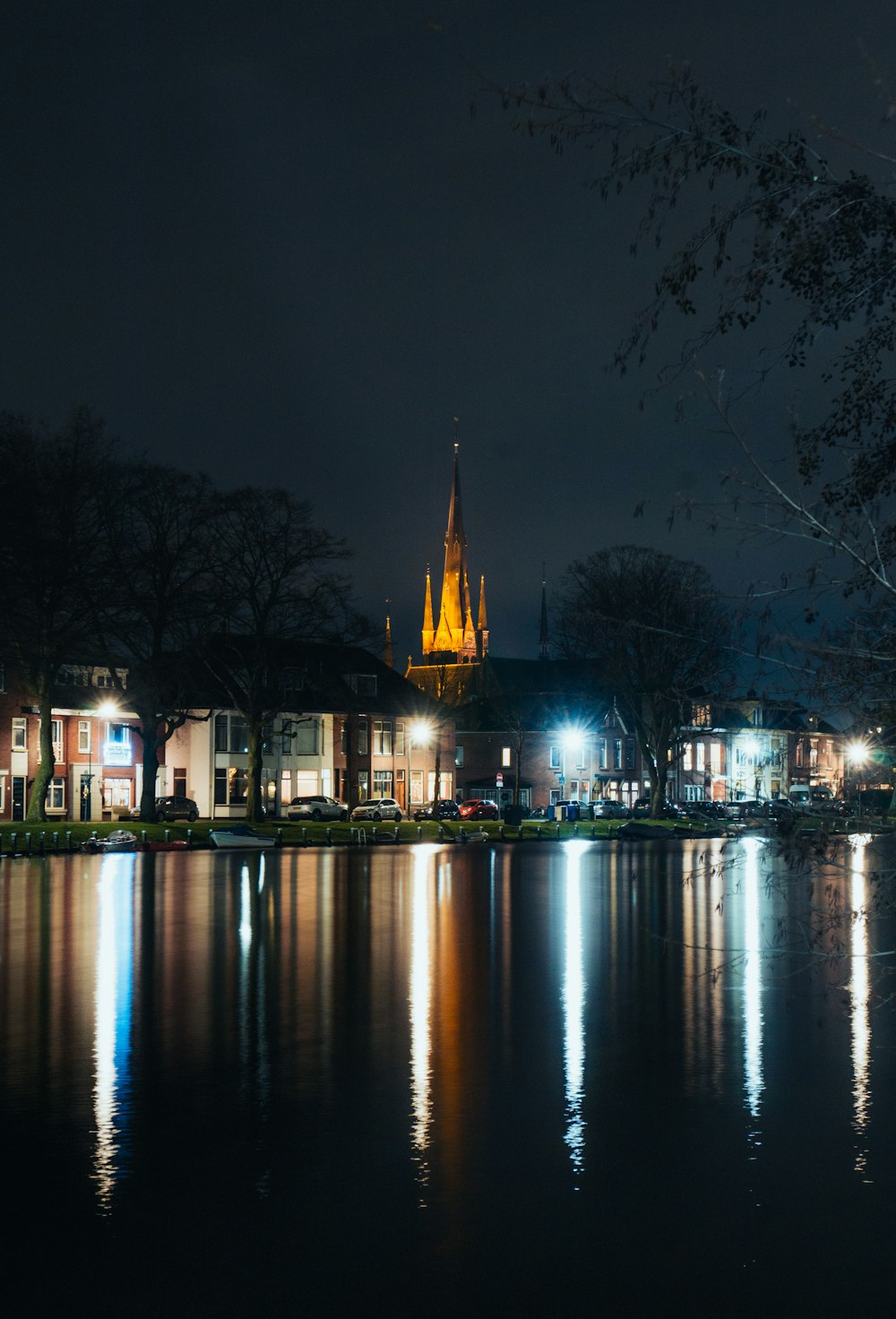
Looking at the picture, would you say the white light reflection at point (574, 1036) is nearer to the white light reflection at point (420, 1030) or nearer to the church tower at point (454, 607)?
the white light reflection at point (420, 1030)

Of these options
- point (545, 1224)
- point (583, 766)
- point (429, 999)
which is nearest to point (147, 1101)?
point (545, 1224)

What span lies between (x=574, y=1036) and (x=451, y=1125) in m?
4.92

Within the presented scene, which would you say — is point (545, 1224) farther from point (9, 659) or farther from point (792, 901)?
point (9, 659)

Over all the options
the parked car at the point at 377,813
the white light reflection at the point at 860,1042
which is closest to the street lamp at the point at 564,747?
the parked car at the point at 377,813

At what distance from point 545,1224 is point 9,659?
35299 mm

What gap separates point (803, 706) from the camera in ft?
34.0

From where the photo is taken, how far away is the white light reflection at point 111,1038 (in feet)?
42.7

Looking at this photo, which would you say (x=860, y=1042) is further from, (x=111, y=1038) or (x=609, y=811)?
(x=609, y=811)

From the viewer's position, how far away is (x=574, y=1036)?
18953 mm

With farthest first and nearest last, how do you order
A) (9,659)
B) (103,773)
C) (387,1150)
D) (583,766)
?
(583,766), (103,773), (9,659), (387,1150)

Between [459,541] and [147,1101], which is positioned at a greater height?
[459,541]

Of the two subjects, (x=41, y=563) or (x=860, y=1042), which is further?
(x=41, y=563)

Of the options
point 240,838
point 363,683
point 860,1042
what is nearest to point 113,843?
point 240,838

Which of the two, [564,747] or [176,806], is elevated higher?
[564,747]
